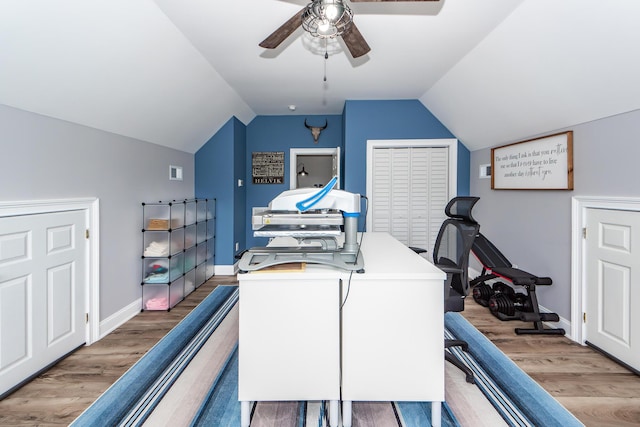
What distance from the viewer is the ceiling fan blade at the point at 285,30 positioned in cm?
177

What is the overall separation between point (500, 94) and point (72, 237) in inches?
158

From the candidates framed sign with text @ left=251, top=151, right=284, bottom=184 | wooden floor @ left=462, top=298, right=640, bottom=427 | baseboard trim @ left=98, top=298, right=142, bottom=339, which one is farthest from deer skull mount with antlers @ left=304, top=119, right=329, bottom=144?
wooden floor @ left=462, top=298, right=640, bottom=427

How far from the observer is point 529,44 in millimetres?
2338

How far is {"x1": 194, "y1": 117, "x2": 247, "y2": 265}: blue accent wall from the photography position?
453 cm

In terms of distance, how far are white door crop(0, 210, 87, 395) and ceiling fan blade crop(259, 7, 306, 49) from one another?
1960mm

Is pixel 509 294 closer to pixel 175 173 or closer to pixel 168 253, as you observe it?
pixel 168 253

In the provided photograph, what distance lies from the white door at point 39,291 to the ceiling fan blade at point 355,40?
7.85 ft

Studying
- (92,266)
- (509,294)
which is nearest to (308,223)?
(92,266)

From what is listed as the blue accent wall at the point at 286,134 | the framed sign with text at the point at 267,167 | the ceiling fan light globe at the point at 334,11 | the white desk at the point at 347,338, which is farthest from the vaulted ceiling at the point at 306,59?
the white desk at the point at 347,338

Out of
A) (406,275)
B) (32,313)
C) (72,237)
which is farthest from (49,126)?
(406,275)

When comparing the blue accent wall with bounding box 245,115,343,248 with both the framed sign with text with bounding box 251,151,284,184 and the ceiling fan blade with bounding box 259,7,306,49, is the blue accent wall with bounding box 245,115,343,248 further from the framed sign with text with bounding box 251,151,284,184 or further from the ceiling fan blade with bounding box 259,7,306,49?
the ceiling fan blade with bounding box 259,7,306,49

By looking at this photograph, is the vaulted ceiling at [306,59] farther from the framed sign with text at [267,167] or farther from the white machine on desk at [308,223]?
the framed sign with text at [267,167]

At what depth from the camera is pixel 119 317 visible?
2.86 metres

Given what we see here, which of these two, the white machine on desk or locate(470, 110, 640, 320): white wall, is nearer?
the white machine on desk
